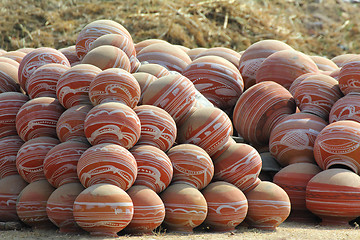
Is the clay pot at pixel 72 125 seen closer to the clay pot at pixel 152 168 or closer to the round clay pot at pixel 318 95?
the clay pot at pixel 152 168

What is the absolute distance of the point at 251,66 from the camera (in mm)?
7488

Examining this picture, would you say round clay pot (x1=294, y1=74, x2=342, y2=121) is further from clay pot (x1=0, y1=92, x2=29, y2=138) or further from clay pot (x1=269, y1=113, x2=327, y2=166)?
clay pot (x1=0, y1=92, x2=29, y2=138)

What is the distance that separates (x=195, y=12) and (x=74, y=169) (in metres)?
8.71

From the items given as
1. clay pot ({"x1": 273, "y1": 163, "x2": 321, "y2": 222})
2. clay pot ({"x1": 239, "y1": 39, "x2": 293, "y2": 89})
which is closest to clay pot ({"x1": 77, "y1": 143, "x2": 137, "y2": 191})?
clay pot ({"x1": 273, "y1": 163, "x2": 321, "y2": 222})

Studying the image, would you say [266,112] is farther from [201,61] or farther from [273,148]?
[201,61]

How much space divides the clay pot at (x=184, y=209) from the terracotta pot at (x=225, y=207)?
0.45 ft

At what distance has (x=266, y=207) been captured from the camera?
5.13m

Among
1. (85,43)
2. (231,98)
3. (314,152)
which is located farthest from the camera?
(231,98)

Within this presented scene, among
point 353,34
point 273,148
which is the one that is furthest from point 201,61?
point 353,34

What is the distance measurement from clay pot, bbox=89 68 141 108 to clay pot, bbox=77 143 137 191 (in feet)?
1.80

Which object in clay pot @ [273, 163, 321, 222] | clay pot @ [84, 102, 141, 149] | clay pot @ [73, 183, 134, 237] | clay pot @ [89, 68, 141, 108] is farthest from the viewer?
clay pot @ [273, 163, 321, 222]

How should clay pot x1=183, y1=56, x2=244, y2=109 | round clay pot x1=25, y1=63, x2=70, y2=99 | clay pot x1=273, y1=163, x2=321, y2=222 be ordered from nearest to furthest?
round clay pot x1=25, y1=63, x2=70, y2=99, clay pot x1=273, y1=163, x2=321, y2=222, clay pot x1=183, y1=56, x2=244, y2=109

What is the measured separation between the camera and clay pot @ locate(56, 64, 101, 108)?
17.1 ft

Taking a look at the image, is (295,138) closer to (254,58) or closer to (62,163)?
(254,58)
